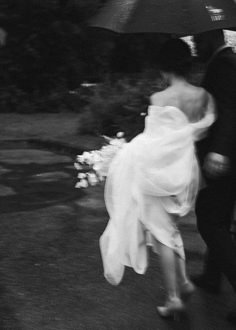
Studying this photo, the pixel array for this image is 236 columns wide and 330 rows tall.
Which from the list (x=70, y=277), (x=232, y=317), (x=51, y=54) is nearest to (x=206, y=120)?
(x=232, y=317)

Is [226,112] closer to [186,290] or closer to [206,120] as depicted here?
[206,120]

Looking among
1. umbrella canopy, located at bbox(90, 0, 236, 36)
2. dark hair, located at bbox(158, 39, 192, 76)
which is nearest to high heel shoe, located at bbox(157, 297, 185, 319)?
dark hair, located at bbox(158, 39, 192, 76)

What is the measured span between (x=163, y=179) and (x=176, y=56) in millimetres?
719

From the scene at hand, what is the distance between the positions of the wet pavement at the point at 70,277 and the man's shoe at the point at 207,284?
5 centimetres

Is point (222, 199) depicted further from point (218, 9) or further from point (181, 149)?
point (218, 9)

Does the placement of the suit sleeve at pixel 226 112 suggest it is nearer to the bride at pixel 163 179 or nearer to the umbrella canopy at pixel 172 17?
the bride at pixel 163 179

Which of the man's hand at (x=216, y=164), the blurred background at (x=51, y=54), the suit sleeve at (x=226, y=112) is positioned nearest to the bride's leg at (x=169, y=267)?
the man's hand at (x=216, y=164)

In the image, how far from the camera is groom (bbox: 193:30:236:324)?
3.90m

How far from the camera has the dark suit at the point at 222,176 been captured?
391 centimetres

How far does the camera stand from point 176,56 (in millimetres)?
4012

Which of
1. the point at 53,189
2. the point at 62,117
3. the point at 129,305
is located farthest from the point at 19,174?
the point at 62,117

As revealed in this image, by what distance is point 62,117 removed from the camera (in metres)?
16.3

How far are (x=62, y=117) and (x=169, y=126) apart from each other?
12.5m

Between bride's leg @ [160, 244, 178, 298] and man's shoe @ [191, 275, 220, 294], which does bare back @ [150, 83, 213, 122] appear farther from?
man's shoe @ [191, 275, 220, 294]
